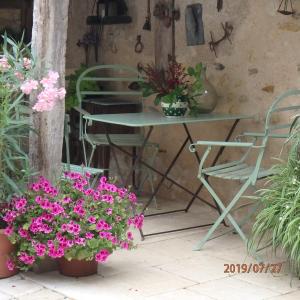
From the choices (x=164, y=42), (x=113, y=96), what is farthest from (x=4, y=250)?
(x=113, y=96)

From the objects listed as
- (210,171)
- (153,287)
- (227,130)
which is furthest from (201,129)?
(153,287)

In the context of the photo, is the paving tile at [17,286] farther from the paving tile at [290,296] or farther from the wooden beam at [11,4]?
the wooden beam at [11,4]

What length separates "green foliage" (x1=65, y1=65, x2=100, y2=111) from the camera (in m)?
5.71

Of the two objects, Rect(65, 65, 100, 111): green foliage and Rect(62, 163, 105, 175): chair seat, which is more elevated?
Rect(65, 65, 100, 111): green foliage

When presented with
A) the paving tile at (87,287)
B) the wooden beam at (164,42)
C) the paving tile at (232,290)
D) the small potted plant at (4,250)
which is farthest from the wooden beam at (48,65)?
the wooden beam at (164,42)

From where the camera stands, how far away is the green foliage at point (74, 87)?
18.7 feet

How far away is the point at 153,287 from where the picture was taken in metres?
3.39

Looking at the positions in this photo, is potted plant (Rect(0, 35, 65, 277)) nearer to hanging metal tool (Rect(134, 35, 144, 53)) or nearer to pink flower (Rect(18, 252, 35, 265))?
pink flower (Rect(18, 252, 35, 265))

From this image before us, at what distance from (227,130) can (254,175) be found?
1.15m

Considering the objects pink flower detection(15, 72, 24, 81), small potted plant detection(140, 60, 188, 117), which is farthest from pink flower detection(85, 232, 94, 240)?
small potted plant detection(140, 60, 188, 117)

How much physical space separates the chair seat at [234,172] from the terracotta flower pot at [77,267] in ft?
3.08

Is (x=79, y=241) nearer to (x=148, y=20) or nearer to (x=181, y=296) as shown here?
(x=181, y=296)

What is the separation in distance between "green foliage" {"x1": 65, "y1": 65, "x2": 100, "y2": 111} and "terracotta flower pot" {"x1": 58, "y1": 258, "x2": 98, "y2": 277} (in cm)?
239

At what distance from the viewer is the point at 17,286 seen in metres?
3.40
